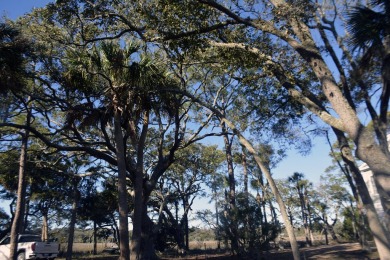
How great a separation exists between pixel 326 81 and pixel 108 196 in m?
22.8

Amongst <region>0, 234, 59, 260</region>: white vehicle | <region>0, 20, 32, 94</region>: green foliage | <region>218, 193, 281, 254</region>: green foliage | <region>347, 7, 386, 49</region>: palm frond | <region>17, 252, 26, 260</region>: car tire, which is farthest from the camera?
<region>218, 193, 281, 254</region>: green foliage

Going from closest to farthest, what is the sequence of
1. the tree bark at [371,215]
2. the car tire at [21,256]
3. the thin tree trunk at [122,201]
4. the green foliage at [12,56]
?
the tree bark at [371,215] < the thin tree trunk at [122,201] < the green foliage at [12,56] < the car tire at [21,256]

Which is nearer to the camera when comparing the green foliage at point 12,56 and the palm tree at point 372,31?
the palm tree at point 372,31

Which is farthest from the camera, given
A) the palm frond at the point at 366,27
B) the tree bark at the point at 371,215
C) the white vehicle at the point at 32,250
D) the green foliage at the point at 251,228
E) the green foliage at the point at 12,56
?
the green foliage at the point at 251,228

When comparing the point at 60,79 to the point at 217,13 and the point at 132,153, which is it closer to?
the point at 217,13

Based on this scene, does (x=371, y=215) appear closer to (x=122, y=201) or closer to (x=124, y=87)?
(x=122, y=201)

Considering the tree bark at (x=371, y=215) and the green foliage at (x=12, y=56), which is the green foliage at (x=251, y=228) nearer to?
the tree bark at (x=371, y=215)

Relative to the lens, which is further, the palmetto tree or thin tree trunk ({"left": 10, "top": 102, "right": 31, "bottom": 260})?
thin tree trunk ({"left": 10, "top": 102, "right": 31, "bottom": 260})

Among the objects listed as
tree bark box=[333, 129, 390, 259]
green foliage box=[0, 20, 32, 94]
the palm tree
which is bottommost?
tree bark box=[333, 129, 390, 259]

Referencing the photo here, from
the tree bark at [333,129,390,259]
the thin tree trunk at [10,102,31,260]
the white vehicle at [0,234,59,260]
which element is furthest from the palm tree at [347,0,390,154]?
the white vehicle at [0,234,59,260]

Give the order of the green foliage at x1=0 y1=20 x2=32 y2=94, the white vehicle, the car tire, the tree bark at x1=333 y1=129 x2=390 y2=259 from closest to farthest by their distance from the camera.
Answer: the tree bark at x1=333 y1=129 x2=390 y2=259
the green foliage at x1=0 y1=20 x2=32 y2=94
the white vehicle
the car tire

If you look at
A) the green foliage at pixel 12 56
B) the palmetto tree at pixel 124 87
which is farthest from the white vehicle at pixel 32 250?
the green foliage at pixel 12 56

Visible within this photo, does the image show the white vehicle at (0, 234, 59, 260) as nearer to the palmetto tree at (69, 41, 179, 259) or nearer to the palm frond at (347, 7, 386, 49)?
the palmetto tree at (69, 41, 179, 259)

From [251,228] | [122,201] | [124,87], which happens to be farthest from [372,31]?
[251,228]
